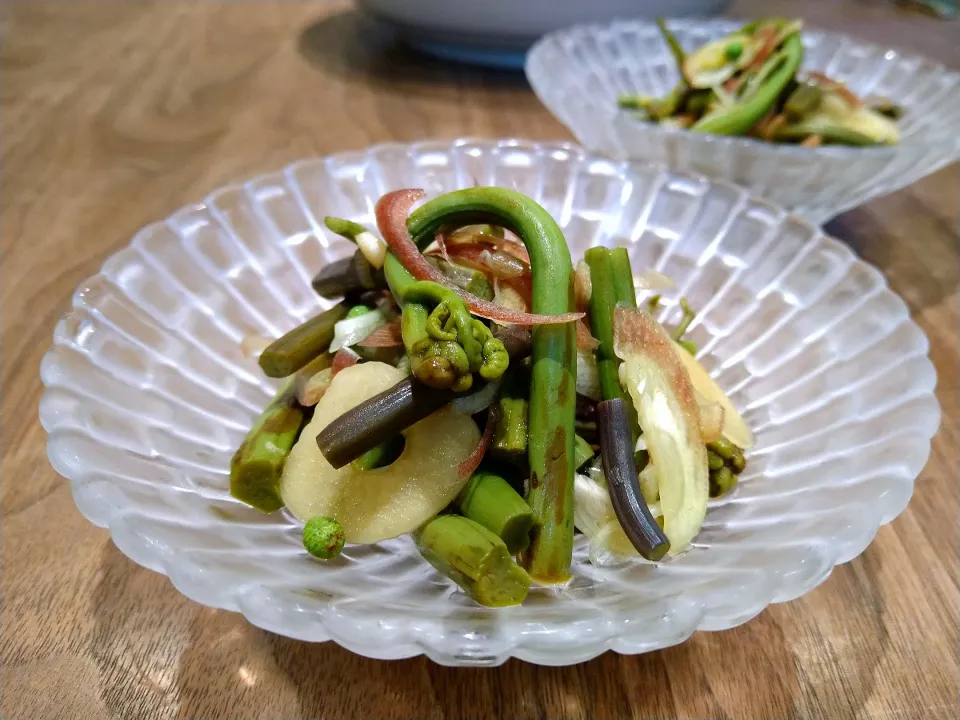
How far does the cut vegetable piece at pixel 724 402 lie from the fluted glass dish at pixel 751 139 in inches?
24.8

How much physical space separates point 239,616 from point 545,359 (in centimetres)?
51

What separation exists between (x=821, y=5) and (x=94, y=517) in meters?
4.25

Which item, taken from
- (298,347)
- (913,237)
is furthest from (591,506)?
(913,237)

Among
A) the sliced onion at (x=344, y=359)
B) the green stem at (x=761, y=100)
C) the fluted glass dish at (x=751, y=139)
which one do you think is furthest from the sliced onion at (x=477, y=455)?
the green stem at (x=761, y=100)

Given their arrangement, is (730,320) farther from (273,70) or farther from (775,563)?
(273,70)

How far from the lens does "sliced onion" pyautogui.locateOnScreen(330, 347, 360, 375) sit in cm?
98

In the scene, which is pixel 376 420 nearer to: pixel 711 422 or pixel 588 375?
pixel 588 375

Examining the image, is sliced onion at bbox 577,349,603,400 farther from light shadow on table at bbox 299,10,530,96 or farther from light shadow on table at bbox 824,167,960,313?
light shadow on table at bbox 299,10,530,96

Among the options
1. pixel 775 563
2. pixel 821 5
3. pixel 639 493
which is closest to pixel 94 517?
pixel 639 493

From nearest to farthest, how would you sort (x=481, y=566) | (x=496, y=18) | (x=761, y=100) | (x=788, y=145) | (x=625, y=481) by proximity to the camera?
(x=481, y=566) < (x=625, y=481) < (x=788, y=145) < (x=761, y=100) < (x=496, y=18)

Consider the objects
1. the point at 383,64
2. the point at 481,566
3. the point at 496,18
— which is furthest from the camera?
the point at 383,64

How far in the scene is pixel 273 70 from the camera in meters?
2.68

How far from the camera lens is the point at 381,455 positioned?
0.90 m

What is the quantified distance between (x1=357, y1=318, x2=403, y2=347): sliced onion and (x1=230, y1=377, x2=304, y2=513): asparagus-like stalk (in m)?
0.15
